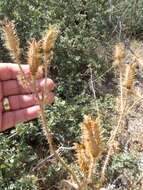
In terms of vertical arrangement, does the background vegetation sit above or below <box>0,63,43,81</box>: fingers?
below

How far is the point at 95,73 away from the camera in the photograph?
14.1 ft

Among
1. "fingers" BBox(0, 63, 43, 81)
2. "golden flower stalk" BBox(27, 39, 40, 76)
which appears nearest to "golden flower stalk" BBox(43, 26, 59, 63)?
"golden flower stalk" BBox(27, 39, 40, 76)

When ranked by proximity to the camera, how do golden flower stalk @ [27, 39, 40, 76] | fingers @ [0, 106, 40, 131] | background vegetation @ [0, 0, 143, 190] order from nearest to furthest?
golden flower stalk @ [27, 39, 40, 76] < fingers @ [0, 106, 40, 131] < background vegetation @ [0, 0, 143, 190]

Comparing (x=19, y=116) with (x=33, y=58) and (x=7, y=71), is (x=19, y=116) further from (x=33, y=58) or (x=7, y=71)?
(x=33, y=58)

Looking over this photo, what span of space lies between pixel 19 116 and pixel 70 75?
2.47m

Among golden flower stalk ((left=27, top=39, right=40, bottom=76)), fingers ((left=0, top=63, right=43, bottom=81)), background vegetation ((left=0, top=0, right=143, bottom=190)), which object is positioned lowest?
background vegetation ((left=0, top=0, right=143, bottom=190))

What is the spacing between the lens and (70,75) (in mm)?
4242

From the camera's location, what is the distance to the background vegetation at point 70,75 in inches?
132

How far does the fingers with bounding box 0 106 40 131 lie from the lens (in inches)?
68.7

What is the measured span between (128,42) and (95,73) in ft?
3.00

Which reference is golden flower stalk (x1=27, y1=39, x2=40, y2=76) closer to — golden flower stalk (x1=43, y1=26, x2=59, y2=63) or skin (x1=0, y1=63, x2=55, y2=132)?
golden flower stalk (x1=43, y1=26, x2=59, y2=63)

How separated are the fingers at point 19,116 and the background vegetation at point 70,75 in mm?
1313

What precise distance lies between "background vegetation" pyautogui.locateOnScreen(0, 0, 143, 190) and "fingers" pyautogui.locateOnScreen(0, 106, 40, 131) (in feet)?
4.31

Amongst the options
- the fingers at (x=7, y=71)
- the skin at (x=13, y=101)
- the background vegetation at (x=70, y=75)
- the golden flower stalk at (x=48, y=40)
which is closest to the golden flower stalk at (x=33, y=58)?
the golden flower stalk at (x=48, y=40)
